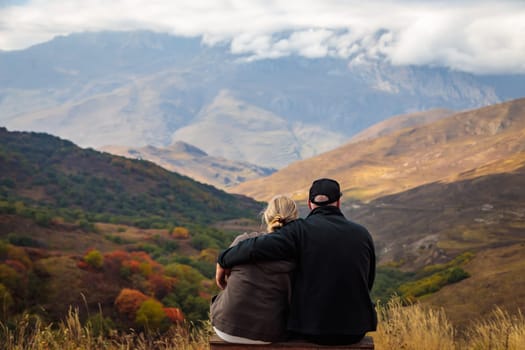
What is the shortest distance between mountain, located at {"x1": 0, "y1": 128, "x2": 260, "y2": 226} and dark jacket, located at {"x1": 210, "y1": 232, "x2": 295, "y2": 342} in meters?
55.5

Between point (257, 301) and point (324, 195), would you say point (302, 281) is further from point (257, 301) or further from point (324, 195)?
point (324, 195)

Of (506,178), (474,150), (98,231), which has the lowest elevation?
(98,231)

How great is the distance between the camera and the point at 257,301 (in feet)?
18.1

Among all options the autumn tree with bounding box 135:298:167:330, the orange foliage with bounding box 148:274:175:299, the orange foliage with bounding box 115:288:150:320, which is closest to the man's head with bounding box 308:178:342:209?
the autumn tree with bounding box 135:298:167:330

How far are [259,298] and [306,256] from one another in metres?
0.63

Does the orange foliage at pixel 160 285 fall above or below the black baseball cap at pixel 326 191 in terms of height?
below

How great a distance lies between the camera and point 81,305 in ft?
78.1

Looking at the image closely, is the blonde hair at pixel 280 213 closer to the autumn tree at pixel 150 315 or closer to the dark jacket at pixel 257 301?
the dark jacket at pixel 257 301

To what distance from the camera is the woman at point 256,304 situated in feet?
18.0

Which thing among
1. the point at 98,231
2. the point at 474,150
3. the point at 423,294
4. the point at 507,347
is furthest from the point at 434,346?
the point at 474,150

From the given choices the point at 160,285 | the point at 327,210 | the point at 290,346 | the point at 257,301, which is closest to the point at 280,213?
the point at 327,210

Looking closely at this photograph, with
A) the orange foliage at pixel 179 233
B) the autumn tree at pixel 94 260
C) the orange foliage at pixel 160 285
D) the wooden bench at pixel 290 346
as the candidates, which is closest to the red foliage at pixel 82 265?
the autumn tree at pixel 94 260

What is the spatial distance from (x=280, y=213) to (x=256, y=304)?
2.91 ft

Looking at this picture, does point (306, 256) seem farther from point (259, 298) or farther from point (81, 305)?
point (81, 305)
